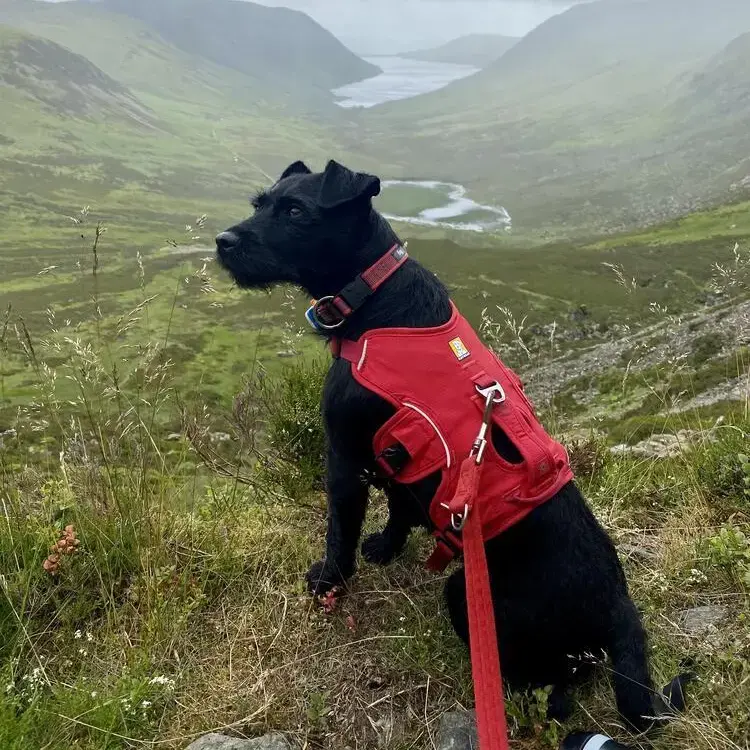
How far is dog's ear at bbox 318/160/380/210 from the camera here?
3.07m

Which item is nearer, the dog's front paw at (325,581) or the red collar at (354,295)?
the red collar at (354,295)

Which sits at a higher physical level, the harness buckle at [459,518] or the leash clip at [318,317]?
the leash clip at [318,317]

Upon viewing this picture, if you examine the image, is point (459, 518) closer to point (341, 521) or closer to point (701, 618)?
point (341, 521)

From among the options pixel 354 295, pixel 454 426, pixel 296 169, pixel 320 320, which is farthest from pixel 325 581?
pixel 296 169

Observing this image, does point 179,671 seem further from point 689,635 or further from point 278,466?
point 689,635

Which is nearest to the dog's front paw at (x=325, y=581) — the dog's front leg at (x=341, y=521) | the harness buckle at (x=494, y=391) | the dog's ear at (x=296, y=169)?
the dog's front leg at (x=341, y=521)

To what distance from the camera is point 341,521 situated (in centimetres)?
328

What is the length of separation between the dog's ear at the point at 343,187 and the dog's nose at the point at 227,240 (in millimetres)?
551

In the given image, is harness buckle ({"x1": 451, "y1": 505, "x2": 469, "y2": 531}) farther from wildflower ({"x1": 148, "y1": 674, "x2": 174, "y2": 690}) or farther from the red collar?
wildflower ({"x1": 148, "y1": 674, "x2": 174, "y2": 690})

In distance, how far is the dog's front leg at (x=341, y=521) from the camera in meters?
3.13

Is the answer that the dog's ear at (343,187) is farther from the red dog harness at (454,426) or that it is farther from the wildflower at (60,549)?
the wildflower at (60,549)

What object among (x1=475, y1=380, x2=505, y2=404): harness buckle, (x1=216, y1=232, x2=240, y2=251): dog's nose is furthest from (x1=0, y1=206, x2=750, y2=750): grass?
(x1=475, y1=380, x2=505, y2=404): harness buckle

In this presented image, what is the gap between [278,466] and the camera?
14.6ft

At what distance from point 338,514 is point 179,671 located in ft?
3.50
